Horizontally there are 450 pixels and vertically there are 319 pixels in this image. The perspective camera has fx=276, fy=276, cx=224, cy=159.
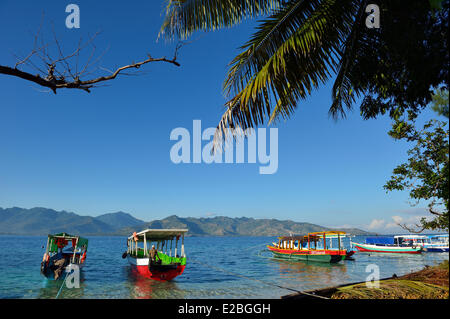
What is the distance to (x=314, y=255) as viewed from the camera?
1372 inches

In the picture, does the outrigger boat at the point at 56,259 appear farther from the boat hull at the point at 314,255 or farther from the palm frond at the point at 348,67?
the boat hull at the point at 314,255

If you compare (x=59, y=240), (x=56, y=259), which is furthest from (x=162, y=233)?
(x=59, y=240)

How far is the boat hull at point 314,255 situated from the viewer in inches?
1308

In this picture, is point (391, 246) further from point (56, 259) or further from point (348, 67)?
point (348, 67)

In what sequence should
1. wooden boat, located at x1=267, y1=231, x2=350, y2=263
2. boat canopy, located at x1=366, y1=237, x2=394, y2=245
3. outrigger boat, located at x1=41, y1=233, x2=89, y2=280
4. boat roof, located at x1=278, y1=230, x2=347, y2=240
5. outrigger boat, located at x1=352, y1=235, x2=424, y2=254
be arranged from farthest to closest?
boat canopy, located at x1=366, y1=237, x2=394, y2=245 < outrigger boat, located at x1=352, y1=235, x2=424, y2=254 < wooden boat, located at x1=267, y1=231, x2=350, y2=263 < boat roof, located at x1=278, y1=230, x2=347, y2=240 < outrigger boat, located at x1=41, y1=233, x2=89, y2=280

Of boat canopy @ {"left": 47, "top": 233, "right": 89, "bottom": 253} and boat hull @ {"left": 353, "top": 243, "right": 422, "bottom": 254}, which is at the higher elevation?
boat canopy @ {"left": 47, "top": 233, "right": 89, "bottom": 253}

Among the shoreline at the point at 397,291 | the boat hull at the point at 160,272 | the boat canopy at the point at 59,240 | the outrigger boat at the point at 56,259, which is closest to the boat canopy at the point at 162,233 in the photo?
the boat hull at the point at 160,272

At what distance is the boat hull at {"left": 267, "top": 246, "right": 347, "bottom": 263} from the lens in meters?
33.2

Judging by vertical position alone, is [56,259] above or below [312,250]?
above

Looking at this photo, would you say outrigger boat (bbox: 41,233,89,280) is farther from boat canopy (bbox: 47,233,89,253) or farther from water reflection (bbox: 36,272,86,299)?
water reflection (bbox: 36,272,86,299)

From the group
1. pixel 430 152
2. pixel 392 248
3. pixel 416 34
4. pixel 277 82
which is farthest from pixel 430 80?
pixel 392 248

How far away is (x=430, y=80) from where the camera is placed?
478 cm

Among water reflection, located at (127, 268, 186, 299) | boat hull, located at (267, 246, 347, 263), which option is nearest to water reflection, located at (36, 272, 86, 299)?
water reflection, located at (127, 268, 186, 299)
